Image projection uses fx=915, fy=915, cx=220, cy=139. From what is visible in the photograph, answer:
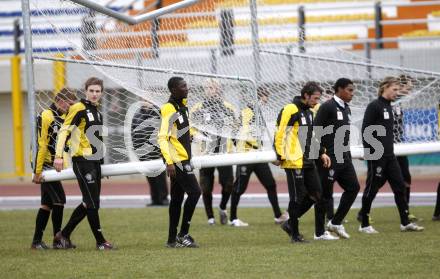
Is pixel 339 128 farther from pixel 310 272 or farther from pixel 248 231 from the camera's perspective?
pixel 310 272

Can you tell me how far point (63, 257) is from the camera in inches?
397

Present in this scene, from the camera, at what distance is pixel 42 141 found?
35.3 feet

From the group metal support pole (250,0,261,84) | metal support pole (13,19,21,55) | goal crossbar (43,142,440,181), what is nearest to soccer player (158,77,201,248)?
goal crossbar (43,142,440,181)

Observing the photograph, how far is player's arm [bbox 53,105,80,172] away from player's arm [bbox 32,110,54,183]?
327mm

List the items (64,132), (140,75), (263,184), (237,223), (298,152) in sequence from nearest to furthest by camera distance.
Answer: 1. (64,132)
2. (298,152)
3. (140,75)
4. (237,223)
5. (263,184)

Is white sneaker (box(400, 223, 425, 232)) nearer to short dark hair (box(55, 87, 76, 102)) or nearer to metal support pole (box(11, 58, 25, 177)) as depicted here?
short dark hair (box(55, 87, 76, 102))

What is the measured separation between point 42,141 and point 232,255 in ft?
8.79

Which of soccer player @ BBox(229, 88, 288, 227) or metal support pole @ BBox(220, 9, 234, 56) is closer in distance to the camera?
soccer player @ BBox(229, 88, 288, 227)

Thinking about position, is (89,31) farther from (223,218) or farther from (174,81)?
(223,218)

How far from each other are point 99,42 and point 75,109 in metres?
1.35

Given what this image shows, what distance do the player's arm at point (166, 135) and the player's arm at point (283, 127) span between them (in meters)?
1.26

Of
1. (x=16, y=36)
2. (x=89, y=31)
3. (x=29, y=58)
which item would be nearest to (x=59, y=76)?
(x=89, y=31)

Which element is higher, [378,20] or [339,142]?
[378,20]

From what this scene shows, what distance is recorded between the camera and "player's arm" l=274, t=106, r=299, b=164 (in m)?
10.6
